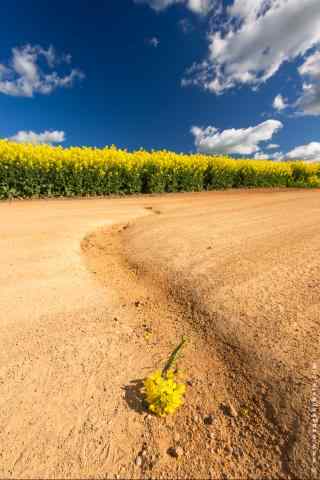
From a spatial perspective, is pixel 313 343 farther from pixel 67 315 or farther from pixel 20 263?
pixel 20 263

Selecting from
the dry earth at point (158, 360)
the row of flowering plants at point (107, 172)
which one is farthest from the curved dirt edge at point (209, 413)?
the row of flowering plants at point (107, 172)

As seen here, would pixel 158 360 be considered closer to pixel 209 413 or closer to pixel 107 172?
pixel 209 413

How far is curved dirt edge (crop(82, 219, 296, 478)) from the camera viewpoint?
3.48 ft

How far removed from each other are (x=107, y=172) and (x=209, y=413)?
31.4 feet

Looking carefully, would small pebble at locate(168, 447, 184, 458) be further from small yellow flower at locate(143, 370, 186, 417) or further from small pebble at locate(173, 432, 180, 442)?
small yellow flower at locate(143, 370, 186, 417)

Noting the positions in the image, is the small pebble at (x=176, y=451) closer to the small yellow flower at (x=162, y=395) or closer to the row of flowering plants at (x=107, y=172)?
the small yellow flower at (x=162, y=395)

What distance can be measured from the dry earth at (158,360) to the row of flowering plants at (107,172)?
6077 mm

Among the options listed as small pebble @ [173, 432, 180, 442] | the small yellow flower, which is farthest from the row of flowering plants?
small pebble @ [173, 432, 180, 442]

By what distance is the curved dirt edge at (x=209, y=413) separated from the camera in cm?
106

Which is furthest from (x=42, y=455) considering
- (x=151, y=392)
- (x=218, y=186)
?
(x=218, y=186)

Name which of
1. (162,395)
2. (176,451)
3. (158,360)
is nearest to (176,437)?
(176,451)

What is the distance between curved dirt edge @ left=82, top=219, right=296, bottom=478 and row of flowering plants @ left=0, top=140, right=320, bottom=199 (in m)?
7.82

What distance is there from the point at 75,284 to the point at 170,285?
924mm

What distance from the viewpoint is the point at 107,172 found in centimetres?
987
